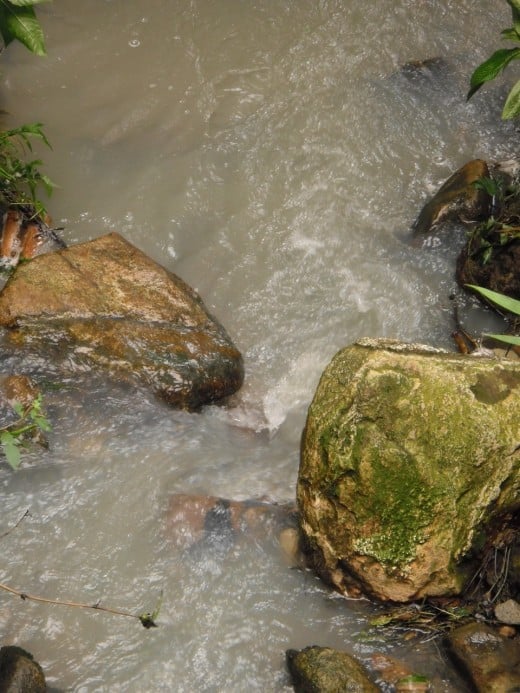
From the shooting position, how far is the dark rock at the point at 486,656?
9.16ft

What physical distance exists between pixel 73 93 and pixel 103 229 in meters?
1.44

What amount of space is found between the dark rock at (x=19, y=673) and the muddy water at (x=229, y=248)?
17cm

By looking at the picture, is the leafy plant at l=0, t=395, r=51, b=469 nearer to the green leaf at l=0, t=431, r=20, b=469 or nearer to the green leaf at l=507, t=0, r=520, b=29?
the green leaf at l=0, t=431, r=20, b=469

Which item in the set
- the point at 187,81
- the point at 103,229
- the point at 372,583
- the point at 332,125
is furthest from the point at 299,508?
the point at 187,81

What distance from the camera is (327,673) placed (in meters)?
2.83

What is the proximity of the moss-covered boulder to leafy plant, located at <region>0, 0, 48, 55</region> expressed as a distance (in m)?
2.06

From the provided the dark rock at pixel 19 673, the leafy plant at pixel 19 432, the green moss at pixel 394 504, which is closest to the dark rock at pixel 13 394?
the leafy plant at pixel 19 432

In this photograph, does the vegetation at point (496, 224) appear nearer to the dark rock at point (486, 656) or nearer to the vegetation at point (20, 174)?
the dark rock at point (486, 656)

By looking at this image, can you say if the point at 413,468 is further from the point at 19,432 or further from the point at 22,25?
the point at 22,25

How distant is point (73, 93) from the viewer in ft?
18.2

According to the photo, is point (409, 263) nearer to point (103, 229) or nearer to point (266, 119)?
point (266, 119)

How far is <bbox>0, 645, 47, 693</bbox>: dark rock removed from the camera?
272cm

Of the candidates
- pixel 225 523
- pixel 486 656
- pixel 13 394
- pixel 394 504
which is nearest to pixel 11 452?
pixel 13 394

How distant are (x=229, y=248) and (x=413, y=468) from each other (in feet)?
7.99
